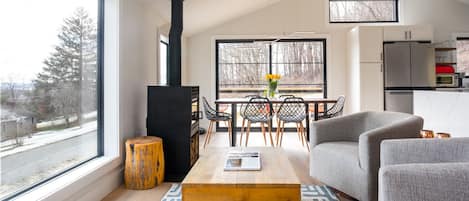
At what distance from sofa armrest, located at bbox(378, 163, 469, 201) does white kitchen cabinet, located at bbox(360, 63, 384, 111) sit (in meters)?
4.62

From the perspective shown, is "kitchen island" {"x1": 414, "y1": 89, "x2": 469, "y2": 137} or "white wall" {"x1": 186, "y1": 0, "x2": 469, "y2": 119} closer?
"kitchen island" {"x1": 414, "y1": 89, "x2": 469, "y2": 137}

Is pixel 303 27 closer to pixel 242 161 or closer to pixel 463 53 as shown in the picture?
pixel 463 53

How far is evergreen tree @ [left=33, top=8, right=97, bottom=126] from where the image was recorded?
2.15m

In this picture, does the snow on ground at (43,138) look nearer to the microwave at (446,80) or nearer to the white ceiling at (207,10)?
the white ceiling at (207,10)

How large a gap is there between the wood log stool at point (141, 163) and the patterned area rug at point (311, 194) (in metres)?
0.25

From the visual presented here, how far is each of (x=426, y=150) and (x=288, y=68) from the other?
4.86m

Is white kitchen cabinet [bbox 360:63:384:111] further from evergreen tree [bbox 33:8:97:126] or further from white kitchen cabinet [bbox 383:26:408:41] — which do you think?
evergreen tree [bbox 33:8:97:126]

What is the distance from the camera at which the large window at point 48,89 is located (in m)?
1.79

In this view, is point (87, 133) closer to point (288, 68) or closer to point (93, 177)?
point (93, 177)

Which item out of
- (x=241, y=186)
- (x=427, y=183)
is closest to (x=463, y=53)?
(x=427, y=183)

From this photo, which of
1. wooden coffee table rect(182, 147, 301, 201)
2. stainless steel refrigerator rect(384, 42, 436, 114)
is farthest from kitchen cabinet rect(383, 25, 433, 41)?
wooden coffee table rect(182, 147, 301, 201)

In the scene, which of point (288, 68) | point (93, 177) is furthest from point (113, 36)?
point (288, 68)

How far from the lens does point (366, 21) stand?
6.20 m

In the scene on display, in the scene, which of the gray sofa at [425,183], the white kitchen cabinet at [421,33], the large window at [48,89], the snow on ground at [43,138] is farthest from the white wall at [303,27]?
the gray sofa at [425,183]
